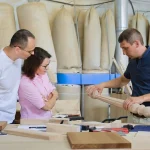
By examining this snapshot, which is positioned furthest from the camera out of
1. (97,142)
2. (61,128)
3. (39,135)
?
(61,128)

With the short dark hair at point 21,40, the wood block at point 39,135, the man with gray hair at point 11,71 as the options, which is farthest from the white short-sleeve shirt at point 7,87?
the wood block at point 39,135

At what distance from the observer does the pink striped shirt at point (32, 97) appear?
2059 mm

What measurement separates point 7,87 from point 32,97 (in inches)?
7.1

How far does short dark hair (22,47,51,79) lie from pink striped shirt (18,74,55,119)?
0.04 m

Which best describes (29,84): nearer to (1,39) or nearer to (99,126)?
(99,126)

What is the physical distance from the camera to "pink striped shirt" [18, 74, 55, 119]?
206 centimetres

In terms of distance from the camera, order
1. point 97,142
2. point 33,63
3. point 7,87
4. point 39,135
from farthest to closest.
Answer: point 33,63, point 7,87, point 39,135, point 97,142

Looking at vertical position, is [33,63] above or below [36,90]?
above

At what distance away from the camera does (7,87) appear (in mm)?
2045

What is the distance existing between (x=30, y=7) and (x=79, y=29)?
943mm

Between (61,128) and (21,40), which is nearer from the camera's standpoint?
(61,128)

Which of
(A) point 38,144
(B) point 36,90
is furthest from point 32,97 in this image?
(A) point 38,144

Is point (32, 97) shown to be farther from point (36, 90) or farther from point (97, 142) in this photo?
point (97, 142)

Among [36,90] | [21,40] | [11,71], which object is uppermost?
[21,40]
